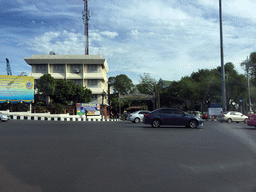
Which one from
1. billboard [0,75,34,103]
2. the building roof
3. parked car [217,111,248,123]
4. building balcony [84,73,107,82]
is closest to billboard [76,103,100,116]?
billboard [0,75,34,103]

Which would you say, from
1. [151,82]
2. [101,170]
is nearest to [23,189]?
[101,170]

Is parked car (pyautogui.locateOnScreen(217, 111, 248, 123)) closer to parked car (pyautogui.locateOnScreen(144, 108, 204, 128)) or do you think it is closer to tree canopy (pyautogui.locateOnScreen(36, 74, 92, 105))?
parked car (pyautogui.locateOnScreen(144, 108, 204, 128))

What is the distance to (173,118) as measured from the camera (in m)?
18.9

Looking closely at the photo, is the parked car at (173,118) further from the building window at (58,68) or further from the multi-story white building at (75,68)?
the building window at (58,68)

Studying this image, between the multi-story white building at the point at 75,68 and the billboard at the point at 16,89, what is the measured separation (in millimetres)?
17786

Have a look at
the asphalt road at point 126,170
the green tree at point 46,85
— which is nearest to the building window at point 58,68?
the green tree at point 46,85

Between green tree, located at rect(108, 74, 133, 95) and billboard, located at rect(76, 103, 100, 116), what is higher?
green tree, located at rect(108, 74, 133, 95)

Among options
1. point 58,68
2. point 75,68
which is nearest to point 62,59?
point 58,68

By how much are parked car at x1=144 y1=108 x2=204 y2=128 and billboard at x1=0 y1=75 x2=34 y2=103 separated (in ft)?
71.7

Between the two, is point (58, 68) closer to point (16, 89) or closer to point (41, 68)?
point (41, 68)

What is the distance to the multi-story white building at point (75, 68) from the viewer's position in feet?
176

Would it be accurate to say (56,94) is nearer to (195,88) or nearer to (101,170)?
(195,88)

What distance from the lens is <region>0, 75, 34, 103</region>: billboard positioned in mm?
35000

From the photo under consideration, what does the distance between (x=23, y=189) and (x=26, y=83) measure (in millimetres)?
33667
